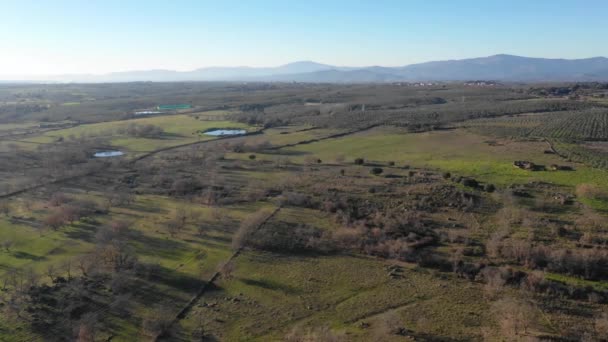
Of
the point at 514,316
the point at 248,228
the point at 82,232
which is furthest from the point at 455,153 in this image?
the point at 82,232

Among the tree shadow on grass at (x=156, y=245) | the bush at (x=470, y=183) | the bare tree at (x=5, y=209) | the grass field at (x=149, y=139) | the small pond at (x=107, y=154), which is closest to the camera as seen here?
the tree shadow on grass at (x=156, y=245)

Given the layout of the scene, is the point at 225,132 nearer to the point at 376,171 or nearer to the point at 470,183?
Answer: the point at 376,171

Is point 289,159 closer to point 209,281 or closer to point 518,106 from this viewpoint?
point 209,281

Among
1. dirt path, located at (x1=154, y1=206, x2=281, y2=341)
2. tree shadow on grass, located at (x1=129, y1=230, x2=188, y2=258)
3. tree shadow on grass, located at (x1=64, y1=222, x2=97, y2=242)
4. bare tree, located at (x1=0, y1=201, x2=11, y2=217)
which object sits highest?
bare tree, located at (x1=0, y1=201, x2=11, y2=217)

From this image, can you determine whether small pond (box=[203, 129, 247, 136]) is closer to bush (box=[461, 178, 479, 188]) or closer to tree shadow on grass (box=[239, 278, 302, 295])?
bush (box=[461, 178, 479, 188])

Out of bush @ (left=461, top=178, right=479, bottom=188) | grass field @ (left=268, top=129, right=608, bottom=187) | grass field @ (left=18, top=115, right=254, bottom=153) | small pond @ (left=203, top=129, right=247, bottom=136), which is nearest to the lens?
bush @ (left=461, top=178, right=479, bottom=188)

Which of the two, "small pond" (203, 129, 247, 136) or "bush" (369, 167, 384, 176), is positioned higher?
"small pond" (203, 129, 247, 136)

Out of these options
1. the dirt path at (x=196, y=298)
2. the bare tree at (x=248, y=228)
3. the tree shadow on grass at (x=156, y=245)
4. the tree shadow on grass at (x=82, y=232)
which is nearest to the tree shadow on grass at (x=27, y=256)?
the tree shadow on grass at (x=82, y=232)

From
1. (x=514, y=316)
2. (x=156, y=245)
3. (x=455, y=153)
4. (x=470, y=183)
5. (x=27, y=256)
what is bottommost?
(x=514, y=316)

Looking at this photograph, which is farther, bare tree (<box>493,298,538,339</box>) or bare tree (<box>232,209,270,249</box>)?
bare tree (<box>232,209,270,249</box>)

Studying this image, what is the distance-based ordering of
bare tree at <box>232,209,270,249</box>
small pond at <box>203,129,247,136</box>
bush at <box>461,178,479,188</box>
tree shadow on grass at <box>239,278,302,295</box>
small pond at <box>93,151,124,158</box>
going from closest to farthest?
tree shadow on grass at <box>239,278,302,295</box>
bare tree at <box>232,209,270,249</box>
bush at <box>461,178,479,188</box>
small pond at <box>93,151,124,158</box>
small pond at <box>203,129,247,136</box>

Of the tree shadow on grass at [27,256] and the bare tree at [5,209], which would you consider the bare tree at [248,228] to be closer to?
the tree shadow on grass at [27,256]

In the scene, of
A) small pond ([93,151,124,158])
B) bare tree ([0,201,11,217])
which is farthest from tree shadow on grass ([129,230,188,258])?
small pond ([93,151,124,158])
